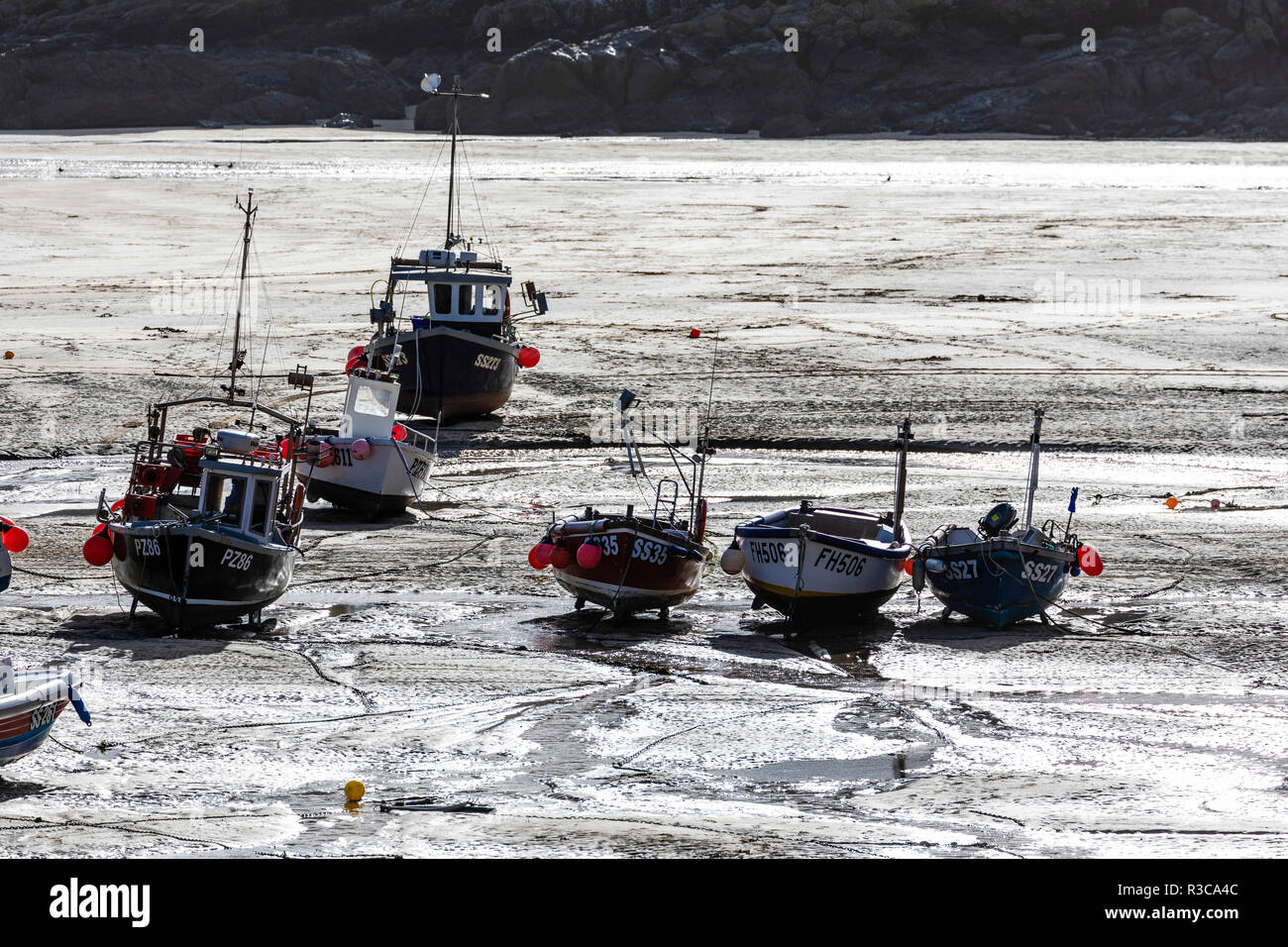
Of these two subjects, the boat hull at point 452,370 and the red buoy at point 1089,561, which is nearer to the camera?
the red buoy at point 1089,561

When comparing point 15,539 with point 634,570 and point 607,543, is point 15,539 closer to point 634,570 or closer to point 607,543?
point 607,543

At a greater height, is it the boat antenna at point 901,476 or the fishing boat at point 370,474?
the boat antenna at point 901,476

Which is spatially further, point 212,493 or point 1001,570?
point 1001,570

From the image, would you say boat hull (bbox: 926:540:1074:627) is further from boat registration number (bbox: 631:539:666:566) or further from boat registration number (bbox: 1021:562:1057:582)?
boat registration number (bbox: 631:539:666:566)

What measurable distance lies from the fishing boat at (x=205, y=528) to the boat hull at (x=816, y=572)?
4390 millimetres

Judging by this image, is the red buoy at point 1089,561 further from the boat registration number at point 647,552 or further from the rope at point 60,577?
the rope at point 60,577

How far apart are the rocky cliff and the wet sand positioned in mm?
40259

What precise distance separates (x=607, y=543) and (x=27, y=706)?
6352mm

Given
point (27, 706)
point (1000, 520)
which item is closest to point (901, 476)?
point (1000, 520)

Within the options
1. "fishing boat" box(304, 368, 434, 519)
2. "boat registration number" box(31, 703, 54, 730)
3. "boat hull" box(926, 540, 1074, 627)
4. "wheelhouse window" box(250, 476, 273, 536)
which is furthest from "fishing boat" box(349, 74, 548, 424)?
"boat registration number" box(31, 703, 54, 730)

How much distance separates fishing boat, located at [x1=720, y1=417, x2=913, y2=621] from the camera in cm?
1680

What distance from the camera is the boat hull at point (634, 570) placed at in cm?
1666

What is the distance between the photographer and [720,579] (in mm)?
18891

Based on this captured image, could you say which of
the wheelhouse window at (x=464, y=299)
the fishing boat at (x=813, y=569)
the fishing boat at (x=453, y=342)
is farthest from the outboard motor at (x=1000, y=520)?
the wheelhouse window at (x=464, y=299)
